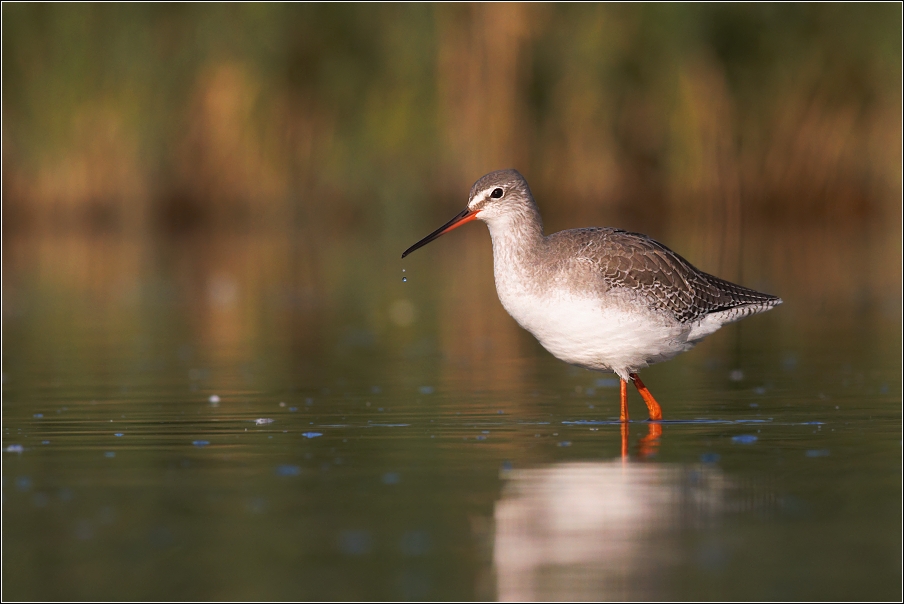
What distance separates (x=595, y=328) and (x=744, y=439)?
50.9 inches

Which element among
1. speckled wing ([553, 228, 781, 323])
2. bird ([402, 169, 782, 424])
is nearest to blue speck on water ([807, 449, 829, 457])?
bird ([402, 169, 782, 424])

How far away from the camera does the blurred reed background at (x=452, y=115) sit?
24.5 m

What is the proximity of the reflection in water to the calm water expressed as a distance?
0.02 metres

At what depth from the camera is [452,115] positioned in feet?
81.8

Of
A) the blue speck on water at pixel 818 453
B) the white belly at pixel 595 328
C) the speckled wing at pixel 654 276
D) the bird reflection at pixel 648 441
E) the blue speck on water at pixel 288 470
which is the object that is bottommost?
the blue speck on water at pixel 288 470

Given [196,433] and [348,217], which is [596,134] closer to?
[348,217]

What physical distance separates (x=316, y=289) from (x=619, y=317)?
32.7 feet

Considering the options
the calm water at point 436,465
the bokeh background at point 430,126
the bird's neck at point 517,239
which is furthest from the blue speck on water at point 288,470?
Result: the bokeh background at point 430,126

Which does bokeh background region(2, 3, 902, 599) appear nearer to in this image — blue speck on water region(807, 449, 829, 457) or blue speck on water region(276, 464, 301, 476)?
blue speck on water region(807, 449, 829, 457)

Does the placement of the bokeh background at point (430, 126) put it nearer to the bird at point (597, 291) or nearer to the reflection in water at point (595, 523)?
the bird at point (597, 291)

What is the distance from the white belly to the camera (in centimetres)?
864

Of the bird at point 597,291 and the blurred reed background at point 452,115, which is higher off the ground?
the blurred reed background at point 452,115

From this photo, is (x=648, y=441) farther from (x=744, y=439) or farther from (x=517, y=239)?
(x=517, y=239)

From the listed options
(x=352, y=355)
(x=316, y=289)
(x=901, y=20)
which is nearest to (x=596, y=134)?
(x=901, y=20)
